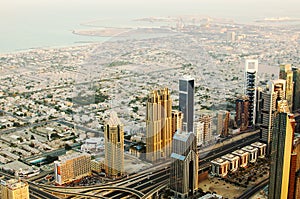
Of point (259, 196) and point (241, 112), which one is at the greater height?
point (241, 112)

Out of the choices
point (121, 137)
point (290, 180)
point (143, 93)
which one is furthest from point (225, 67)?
point (290, 180)

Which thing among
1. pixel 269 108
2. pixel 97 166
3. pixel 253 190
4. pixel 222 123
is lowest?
pixel 253 190

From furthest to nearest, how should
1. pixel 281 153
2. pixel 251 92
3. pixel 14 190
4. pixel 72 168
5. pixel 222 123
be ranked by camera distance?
1. pixel 251 92
2. pixel 222 123
3. pixel 72 168
4. pixel 14 190
5. pixel 281 153

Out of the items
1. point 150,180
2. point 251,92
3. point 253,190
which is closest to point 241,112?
point 251,92

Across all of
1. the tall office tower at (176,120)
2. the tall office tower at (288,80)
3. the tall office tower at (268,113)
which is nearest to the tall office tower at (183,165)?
the tall office tower at (176,120)

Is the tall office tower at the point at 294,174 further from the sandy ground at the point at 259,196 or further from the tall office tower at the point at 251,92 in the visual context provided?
the tall office tower at the point at 251,92

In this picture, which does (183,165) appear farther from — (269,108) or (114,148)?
(269,108)

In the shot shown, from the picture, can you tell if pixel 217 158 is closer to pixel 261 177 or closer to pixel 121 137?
pixel 261 177
